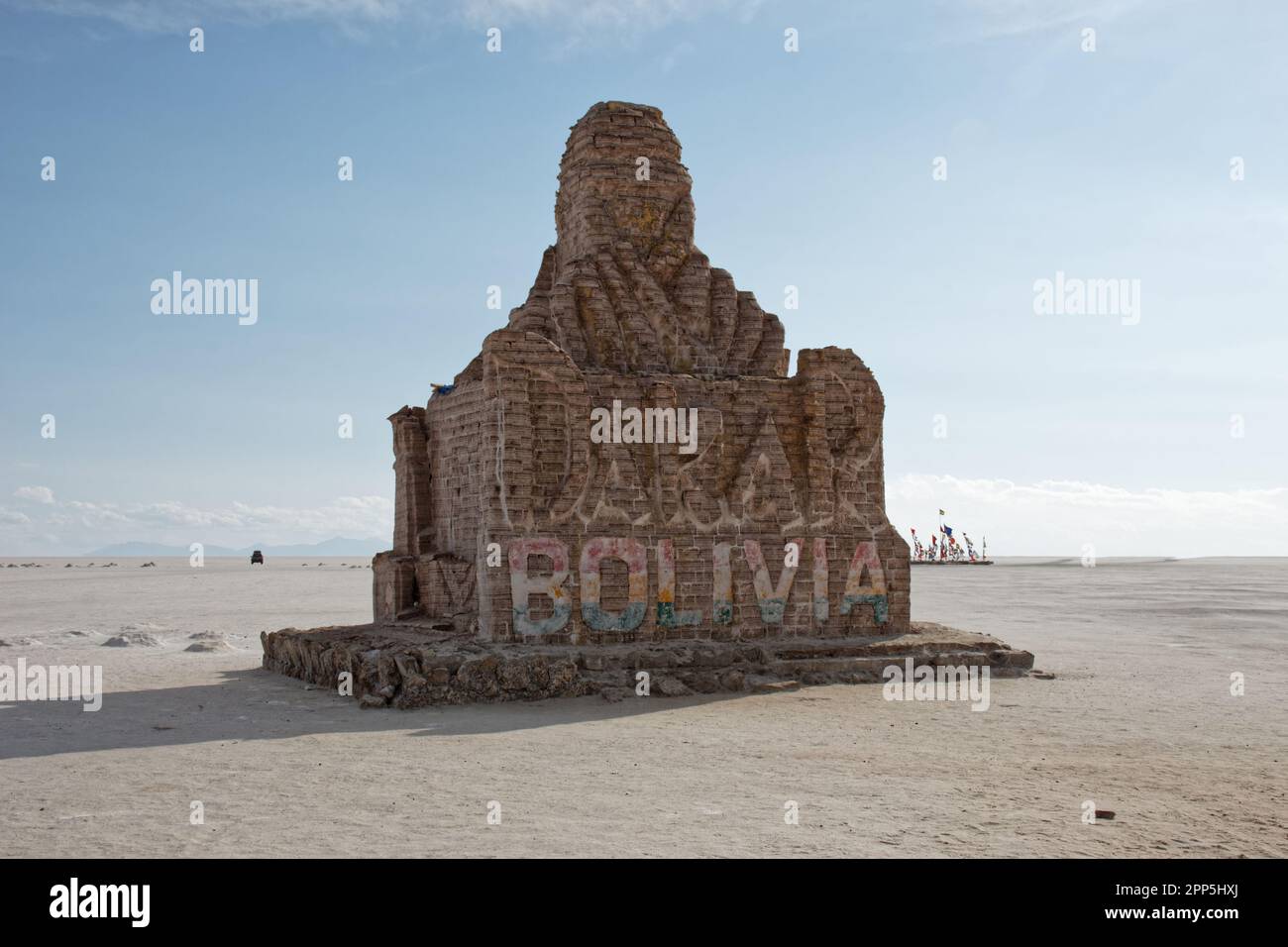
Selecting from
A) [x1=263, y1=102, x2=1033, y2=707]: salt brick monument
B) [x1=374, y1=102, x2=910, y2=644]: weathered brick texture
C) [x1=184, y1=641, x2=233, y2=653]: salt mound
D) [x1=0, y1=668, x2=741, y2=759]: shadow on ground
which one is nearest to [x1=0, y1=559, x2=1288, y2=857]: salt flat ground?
[x1=0, y1=668, x2=741, y2=759]: shadow on ground

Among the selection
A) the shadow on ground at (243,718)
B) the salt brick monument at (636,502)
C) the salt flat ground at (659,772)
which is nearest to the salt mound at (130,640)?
the salt flat ground at (659,772)

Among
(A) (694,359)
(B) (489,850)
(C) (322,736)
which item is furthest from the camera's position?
(A) (694,359)

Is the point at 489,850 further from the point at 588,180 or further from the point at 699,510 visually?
the point at 588,180

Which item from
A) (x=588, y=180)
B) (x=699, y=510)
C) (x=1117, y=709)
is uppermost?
(x=588, y=180)

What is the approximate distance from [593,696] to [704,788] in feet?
19.1

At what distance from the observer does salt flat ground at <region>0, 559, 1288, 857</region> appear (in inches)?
341

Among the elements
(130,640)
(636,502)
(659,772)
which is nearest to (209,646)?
(130,640)

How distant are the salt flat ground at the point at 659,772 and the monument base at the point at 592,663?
0.47 metres

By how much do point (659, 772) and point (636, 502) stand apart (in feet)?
22.9

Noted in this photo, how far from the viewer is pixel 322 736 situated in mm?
13211

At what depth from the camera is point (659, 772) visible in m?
11.2

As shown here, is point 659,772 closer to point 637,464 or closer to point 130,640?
point 637,464

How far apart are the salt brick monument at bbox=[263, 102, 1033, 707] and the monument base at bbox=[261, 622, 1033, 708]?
37 millimetres

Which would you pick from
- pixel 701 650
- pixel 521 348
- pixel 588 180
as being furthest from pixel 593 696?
pixel 588 180
